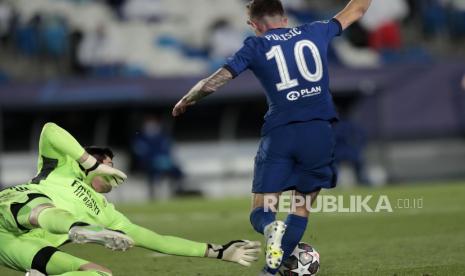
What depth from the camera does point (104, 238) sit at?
22.7 ft

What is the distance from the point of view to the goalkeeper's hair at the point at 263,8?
820cm

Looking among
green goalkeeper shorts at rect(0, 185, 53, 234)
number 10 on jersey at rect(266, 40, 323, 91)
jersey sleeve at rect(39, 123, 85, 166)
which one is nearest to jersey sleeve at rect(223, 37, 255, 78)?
number 10 on jersey at rect(266, 40, 323, 91)

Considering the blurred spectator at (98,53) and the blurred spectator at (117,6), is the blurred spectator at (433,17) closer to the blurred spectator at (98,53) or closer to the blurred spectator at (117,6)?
the blurred spectator at (117,6)

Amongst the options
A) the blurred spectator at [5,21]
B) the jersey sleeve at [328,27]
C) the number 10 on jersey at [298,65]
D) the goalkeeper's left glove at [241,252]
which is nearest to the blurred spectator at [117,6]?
the blurred spectator at [5,21]

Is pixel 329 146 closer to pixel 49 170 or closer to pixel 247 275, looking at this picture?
pixel 247 275

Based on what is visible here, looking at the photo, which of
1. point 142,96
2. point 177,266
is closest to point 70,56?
point 142,96

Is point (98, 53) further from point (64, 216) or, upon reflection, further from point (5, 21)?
point (64, 216)

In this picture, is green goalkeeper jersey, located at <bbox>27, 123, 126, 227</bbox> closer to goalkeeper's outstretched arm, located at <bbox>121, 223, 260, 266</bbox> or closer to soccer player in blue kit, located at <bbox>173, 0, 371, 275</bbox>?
goalkeeper's outstretched arm, located at <bbox>121, 223, 260, 266</bbox>

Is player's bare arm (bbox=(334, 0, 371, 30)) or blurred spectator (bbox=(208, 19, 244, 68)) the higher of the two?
blurred spectator (bbox=(208, 19, 244, 68))

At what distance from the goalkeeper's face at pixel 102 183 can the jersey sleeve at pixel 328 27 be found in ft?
6.28

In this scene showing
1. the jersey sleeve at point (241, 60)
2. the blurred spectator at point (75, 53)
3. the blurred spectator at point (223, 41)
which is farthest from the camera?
the blurred spectator at point (223, 41)

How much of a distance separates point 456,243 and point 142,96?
13389 mm

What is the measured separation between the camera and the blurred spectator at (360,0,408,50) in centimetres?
2527

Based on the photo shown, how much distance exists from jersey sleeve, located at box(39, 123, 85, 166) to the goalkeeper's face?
0.33 metres
